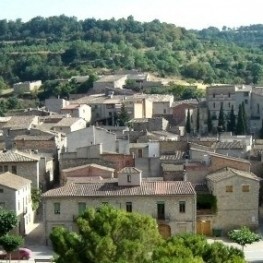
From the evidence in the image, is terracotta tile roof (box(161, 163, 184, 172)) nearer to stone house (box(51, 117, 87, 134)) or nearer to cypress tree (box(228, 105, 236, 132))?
stone house (box(51, 117, 87, 134))

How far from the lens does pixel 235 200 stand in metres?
37.6

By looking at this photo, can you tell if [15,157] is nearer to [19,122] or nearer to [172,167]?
[172,167]

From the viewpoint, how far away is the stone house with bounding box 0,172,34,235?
121 ft

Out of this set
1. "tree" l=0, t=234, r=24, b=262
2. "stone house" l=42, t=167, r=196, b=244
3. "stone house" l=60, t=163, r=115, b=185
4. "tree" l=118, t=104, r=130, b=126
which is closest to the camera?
"tree" l=0, t=234, r=24, b=262

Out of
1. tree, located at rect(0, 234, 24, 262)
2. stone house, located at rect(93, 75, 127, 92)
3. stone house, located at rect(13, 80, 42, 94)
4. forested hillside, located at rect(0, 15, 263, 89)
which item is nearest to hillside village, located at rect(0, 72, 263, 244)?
tree, located at rect(0, 234, 24, 262)

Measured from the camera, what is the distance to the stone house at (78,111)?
70.3 m

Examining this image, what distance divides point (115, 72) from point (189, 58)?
21894mm

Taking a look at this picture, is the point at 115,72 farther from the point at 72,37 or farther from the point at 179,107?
the point at 72,37

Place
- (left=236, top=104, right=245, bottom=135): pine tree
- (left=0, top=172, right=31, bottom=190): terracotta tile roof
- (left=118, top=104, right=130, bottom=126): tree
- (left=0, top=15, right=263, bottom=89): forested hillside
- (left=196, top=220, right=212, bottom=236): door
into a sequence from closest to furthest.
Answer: (left=0, top=172, right=31, bottom=190): terracotta tile roof, (left=196, top=220, right=212, bottom=236): door, (left=236, top=104, right=245, bottom=135): pine tree, (left=118, top=104, right=130, bottom=126): tree, (left=0, top=15, right=263, bottom=89): forested hillside

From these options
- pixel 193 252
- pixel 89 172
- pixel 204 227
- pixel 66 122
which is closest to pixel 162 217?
pixel 204 227

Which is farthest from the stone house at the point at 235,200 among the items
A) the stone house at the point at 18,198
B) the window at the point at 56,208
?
the stone house at the point at 18,198

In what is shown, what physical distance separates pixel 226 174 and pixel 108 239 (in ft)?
46.5

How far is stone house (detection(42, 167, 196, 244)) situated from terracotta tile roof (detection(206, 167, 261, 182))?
2.30 m

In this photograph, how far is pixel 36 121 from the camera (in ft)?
197
